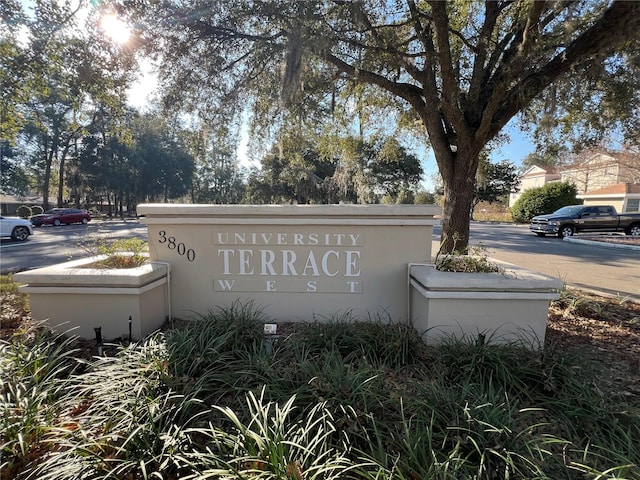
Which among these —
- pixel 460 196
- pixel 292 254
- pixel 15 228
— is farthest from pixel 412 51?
pixel 15 228

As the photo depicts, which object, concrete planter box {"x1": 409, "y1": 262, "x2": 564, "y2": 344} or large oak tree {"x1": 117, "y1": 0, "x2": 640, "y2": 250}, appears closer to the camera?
concrete planter box {"x1": 409, "y1": 262, "x2": 564, "y2": 344}

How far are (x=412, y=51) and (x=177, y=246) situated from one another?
6.05 meters

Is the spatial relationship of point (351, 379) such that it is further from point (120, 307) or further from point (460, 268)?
point (120, 307)

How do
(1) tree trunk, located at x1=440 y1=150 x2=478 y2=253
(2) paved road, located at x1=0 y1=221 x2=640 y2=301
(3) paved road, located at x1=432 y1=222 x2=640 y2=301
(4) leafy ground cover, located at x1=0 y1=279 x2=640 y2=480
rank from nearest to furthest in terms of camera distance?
(4) leafy ground cover, located at x1=0 y1=279 x2=640 y2=480
(1) tree trunk, located at x1=440 y1=150 x2=478 y2=253
(3) paved road, located at x1=432 y1=222 x2=640 y2=301
(2) paved road, located at x1=0 y1=221 x2=640 y2=301

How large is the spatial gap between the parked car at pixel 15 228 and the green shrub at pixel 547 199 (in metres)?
35.0

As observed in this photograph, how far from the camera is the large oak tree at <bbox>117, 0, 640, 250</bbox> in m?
4.46

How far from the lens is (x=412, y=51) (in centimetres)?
660

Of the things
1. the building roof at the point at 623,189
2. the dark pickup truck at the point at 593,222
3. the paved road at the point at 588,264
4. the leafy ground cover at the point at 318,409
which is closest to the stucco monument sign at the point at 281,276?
the leafy ground cover at the point at 318,409

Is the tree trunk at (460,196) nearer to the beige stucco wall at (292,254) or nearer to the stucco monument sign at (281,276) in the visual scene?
the stucco monument sign at (281,276)

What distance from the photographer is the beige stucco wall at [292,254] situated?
356 cm

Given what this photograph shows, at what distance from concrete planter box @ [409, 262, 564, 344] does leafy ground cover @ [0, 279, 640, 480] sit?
0.16 meters

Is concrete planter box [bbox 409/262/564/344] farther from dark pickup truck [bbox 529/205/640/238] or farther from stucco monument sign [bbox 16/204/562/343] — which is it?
dark pickup truck [bbox 529/205/640/238]

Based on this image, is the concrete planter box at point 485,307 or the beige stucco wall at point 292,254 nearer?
the concrete planter box at point 485,307

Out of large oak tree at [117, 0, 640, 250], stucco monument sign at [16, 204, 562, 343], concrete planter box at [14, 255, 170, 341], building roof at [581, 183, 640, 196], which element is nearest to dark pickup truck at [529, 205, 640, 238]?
large oak tree at [117, 0, 640, 250]
